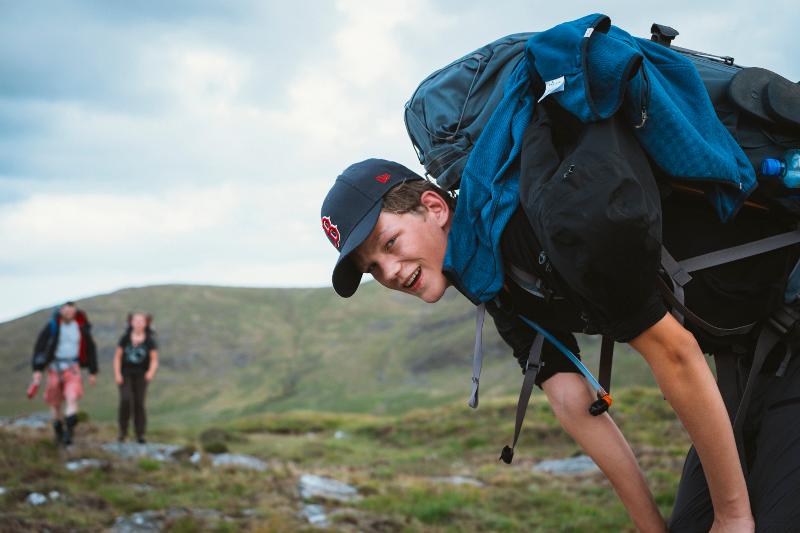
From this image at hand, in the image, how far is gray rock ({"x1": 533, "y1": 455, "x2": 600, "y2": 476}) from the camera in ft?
49.0

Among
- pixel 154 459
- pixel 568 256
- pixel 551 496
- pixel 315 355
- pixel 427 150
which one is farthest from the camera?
pixel 315 355

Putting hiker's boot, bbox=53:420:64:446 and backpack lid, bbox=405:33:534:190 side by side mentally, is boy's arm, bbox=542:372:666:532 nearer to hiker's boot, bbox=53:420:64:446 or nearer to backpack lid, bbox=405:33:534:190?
backpack lid, bbox=405:33:534:190

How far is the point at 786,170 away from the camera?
2.35 m

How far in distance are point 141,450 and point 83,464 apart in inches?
107

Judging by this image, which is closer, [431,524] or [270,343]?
[431,524]

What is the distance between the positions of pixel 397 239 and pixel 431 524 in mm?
8189

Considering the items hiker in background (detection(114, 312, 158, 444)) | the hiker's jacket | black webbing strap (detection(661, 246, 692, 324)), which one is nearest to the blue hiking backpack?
black webbing strap (detection(661, 246, 692, 324))

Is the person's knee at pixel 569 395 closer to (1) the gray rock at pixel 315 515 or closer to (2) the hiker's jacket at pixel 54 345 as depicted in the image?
→ (1) the gray rock at pixel 315 515

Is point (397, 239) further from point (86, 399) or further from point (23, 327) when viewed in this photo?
point (23, 327)

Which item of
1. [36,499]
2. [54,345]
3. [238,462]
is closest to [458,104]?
[36,499]

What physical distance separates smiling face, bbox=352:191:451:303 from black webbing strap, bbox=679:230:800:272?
88cm

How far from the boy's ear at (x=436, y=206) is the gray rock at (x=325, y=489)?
9.52 meters

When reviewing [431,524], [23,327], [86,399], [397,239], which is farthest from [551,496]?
[23,327]

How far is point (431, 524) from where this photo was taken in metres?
10.0
